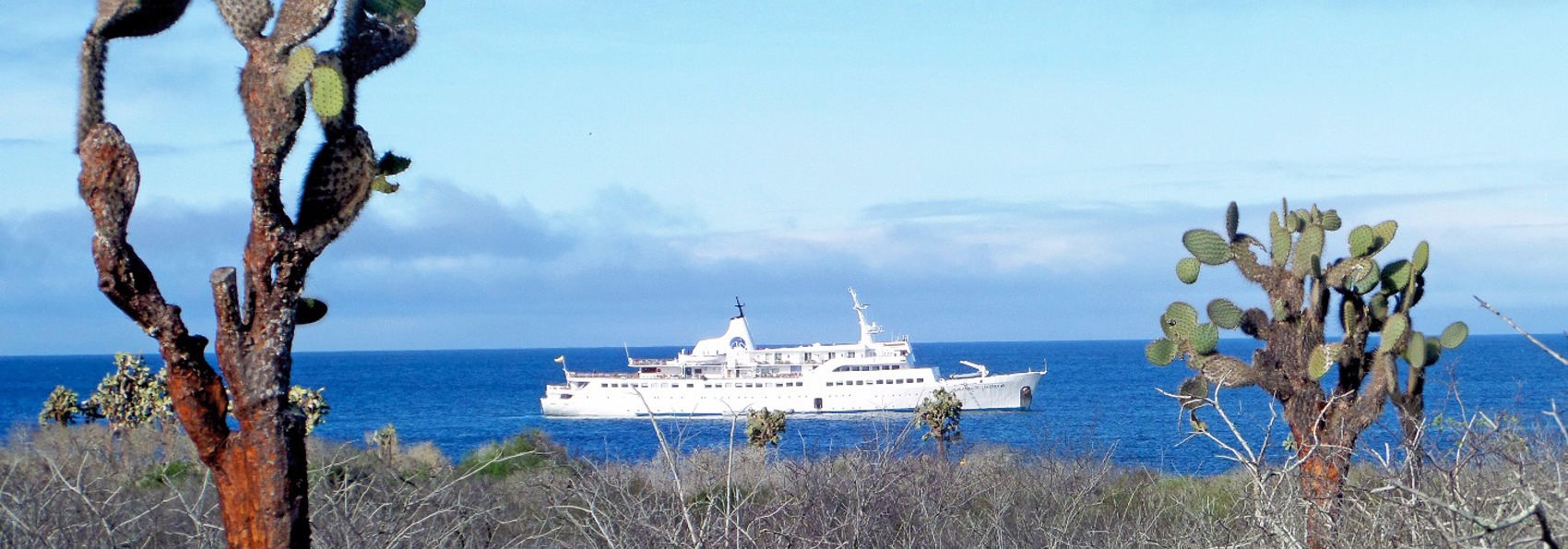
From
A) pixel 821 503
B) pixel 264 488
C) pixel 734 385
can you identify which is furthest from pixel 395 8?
pixel 734 385

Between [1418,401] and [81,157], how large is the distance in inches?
382

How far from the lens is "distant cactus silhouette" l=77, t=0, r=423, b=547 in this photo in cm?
461

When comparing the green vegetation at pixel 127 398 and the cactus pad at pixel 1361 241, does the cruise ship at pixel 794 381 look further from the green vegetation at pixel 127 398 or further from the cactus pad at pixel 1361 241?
the cactus pad at pixel 1361 241

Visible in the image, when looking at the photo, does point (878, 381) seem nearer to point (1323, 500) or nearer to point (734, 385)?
point (734, 385)

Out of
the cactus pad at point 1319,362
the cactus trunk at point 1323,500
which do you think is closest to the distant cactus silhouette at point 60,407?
the cactus pad at point 1319,362

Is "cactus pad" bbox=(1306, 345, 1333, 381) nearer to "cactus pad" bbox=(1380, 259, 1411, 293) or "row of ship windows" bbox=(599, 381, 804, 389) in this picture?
"cactus pad" bbox=(1380, 259, 1411, 293)

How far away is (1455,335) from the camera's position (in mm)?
11469

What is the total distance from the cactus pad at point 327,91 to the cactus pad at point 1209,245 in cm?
850

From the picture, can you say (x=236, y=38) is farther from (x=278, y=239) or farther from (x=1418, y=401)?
(x=1418, y=401)

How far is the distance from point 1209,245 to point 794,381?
161 ft

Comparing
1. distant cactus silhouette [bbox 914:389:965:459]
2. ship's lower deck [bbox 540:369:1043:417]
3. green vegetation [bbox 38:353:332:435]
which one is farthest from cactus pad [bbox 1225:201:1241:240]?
ship's lower deck [bbox 540:369:1043:417]

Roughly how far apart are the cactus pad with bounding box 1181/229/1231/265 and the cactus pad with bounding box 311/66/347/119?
8.50 metres

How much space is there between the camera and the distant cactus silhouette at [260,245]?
4.61 m

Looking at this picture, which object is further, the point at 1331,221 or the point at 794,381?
the point at 794,381
